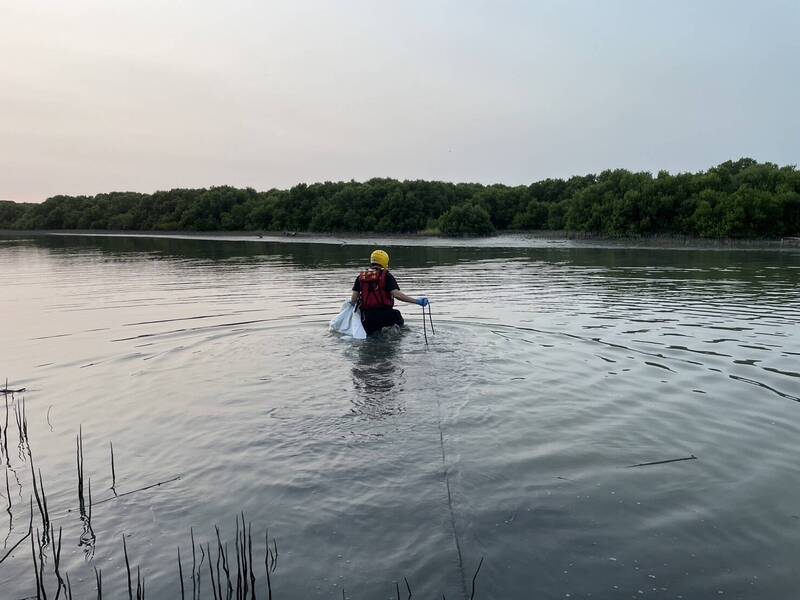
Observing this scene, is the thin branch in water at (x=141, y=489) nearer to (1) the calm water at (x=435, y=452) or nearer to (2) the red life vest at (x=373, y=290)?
(1) the calm water at (x=435, y=452)

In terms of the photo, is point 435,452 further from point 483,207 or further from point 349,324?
point 483,207

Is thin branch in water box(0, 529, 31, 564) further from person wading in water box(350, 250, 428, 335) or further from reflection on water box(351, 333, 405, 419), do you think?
person wading in water box(350, 250, 428, 335)

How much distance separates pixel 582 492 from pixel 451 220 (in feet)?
372

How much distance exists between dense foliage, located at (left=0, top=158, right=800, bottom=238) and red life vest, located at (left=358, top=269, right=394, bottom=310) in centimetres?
7883

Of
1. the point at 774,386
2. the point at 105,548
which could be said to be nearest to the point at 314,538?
the point at 105,548

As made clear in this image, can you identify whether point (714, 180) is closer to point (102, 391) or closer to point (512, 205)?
point (512, 205)

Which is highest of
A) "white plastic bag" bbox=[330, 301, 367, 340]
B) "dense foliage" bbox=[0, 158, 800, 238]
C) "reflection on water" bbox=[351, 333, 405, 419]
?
"dense foliage" bbox=[0, 158, 800, 238]

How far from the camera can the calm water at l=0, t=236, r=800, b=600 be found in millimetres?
5051

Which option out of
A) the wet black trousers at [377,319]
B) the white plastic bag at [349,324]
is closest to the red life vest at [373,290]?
the wet black trousers at [377,319]

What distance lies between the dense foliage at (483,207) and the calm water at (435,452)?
7559 centimetres

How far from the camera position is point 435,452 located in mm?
7469

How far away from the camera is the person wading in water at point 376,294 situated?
14.7m

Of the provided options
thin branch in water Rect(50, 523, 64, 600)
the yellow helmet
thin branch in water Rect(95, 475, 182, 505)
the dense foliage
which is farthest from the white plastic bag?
the dense foliage

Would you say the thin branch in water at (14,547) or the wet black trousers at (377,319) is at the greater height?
the wet black trousers at (377,319)
